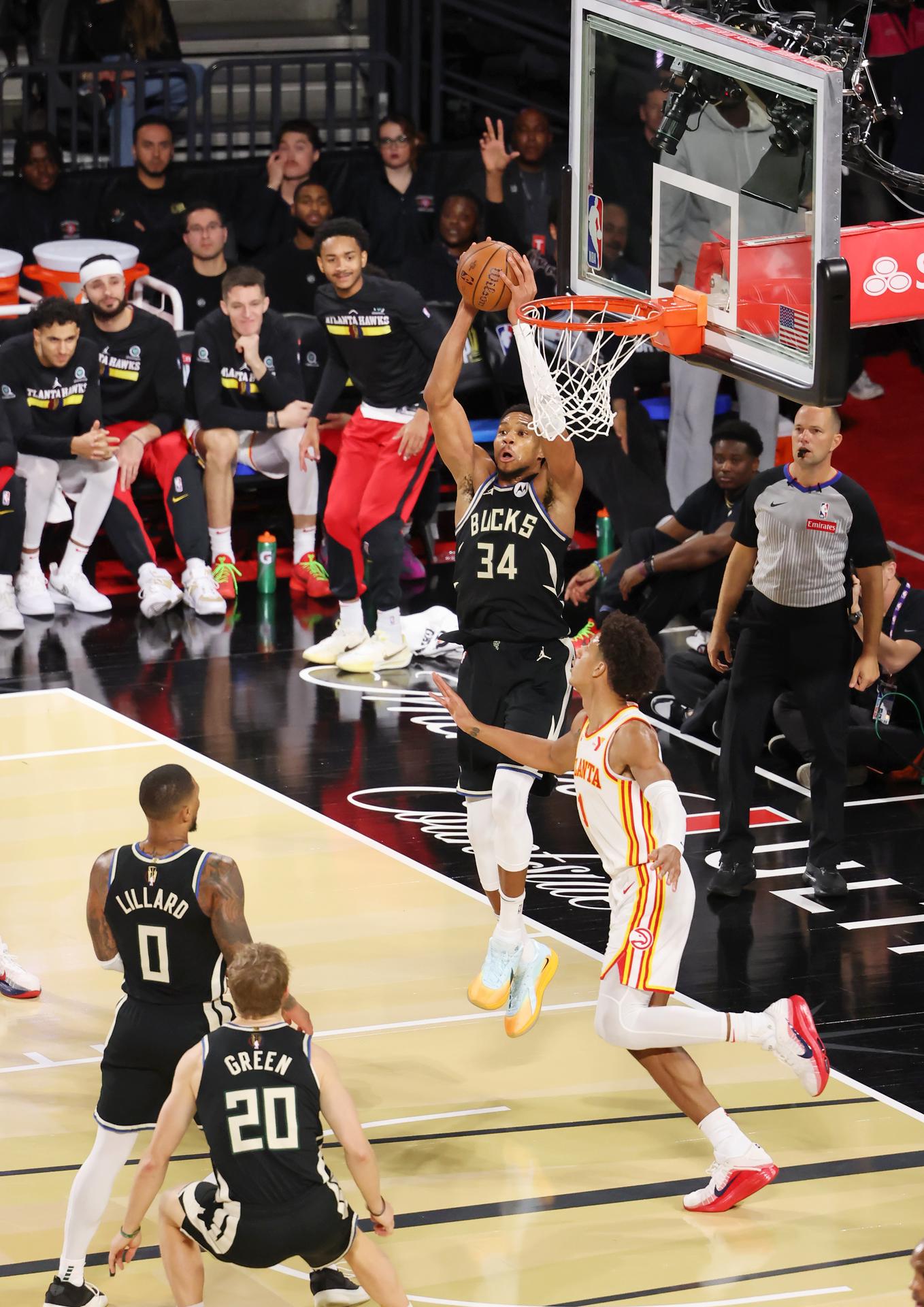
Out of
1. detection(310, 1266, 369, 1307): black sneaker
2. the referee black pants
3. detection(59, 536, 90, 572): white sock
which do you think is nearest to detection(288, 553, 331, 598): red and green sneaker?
detection(59, 536, 90, 572): white sock

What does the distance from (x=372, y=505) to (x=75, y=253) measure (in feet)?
11.8

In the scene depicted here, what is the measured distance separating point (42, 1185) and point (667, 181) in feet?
14.7

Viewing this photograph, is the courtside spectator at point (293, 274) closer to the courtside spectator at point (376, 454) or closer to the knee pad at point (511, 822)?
the courtside spectator at point (376, 454)

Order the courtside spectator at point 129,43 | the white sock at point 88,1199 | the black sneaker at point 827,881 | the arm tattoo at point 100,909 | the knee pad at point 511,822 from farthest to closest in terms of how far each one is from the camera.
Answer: the courtside spectator at point 129,43 < the black sneaker at point 827,881 < the knee pad at point 511,822 < the arm tattoo at point 100,909 < the white sock at point 88,1199

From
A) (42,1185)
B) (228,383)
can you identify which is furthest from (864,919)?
(228,383)

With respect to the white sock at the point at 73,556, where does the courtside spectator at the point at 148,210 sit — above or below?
above

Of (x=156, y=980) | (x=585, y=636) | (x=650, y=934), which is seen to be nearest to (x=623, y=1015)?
(x=650, y=934)

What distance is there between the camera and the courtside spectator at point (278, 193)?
14.9 metres

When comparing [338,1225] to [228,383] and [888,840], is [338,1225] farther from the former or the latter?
[228,383]

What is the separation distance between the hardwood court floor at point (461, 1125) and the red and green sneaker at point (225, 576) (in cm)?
395

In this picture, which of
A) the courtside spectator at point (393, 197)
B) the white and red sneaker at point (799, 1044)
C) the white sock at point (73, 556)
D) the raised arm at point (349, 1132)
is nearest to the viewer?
the raised arm at point (349, 1132)

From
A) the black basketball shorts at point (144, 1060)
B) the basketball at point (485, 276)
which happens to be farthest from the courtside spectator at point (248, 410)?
the black basketball shorts at point (144, 1060)

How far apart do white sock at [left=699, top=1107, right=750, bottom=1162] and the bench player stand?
4.20ft

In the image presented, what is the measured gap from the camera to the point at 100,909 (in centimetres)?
571
